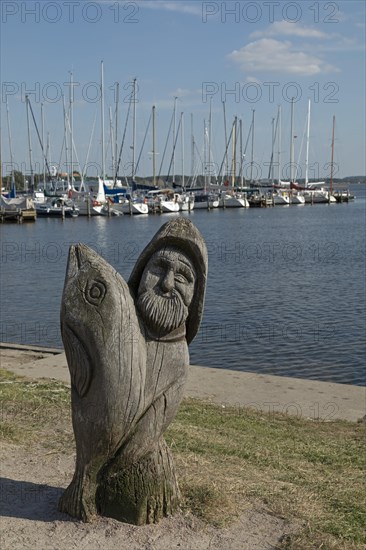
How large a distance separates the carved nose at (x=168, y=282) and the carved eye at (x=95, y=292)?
456 mm

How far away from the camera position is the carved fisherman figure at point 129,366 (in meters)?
5.61

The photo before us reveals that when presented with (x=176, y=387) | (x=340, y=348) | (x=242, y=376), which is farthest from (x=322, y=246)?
(x=176, y=387)

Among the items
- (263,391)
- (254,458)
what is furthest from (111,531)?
(263,391)

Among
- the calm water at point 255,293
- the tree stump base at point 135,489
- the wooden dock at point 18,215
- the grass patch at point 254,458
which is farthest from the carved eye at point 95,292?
the wooden dock at point 18,215

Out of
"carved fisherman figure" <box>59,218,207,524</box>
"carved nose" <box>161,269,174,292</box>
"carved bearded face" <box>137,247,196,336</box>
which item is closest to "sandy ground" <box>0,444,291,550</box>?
"carved fisherman figure" <box>59,218,207,524</box>

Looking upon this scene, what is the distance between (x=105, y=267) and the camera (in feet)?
18.7

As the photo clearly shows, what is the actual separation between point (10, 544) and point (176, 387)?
1.66m

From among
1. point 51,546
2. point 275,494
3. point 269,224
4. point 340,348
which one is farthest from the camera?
point 269,224

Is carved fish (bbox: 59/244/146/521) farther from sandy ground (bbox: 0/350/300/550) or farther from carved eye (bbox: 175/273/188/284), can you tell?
carved eye (bbox: 175/273/188/284)

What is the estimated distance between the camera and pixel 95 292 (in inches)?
221

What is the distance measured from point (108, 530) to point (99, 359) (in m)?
1.29

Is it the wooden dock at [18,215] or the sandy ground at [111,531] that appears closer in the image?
the sandy ground at [111,531]

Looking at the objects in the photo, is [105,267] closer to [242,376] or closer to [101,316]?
[101,316]

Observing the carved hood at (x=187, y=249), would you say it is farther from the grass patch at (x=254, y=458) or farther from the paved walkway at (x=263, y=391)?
the paved walkway at (x=263, y=391)
